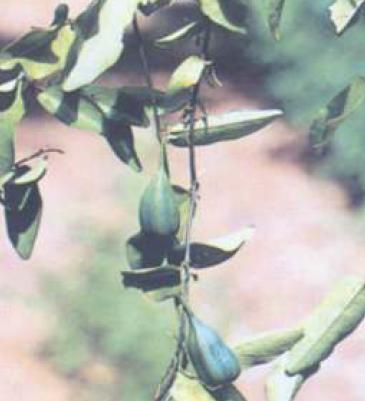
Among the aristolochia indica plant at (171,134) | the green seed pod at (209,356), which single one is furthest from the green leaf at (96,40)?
the green seed pod at (209,356)

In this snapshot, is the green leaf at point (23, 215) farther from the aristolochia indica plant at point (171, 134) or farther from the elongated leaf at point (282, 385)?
the elongated leaf at point (282, 385)

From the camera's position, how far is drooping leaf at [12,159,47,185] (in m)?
0.56

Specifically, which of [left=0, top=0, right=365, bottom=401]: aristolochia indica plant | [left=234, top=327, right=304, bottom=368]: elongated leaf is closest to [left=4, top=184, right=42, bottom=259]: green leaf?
[left=0, top=0, right=365, bottom=401]: aristolochia indica plant

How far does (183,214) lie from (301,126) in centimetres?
334

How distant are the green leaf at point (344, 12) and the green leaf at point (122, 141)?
0.32ft

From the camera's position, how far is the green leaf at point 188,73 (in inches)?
20.9

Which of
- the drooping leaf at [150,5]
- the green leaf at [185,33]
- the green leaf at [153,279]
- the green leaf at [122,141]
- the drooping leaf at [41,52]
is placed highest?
the drooping leaf at [41,52]

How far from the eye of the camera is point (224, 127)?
1.86 ft

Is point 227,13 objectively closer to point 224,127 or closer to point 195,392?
point 224,127

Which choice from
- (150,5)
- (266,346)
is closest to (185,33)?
(150,5)

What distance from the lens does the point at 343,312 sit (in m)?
0.55

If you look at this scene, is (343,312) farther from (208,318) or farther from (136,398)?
(208,318)

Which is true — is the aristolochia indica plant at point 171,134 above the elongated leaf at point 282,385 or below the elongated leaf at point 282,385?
above

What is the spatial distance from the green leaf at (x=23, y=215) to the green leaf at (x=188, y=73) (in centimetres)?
9
